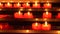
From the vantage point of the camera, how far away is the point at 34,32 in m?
1.55

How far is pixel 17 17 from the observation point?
6.63 feet

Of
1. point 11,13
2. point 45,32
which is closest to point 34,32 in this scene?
point 45,32

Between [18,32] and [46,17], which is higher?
[46,17]

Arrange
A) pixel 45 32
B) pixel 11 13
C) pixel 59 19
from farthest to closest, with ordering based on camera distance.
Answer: pixel 11 13 < pixel 59 19 < pixel 45 32

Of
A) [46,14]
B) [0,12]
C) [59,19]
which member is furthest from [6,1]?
[59,19]

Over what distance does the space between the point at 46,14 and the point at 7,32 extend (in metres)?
0.60

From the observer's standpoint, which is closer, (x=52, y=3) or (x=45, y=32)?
(x=45, y=32)

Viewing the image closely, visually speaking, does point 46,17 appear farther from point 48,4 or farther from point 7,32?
point 7,32

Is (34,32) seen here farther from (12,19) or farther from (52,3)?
(52,3)

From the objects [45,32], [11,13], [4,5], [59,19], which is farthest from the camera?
[4,5]

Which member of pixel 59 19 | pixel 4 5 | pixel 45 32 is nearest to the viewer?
pixel 45 32

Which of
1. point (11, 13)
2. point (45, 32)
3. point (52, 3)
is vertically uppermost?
point (52, 3)

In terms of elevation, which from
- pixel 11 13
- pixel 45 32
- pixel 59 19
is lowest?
pixel 45 32

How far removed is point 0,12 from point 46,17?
2.34ft
